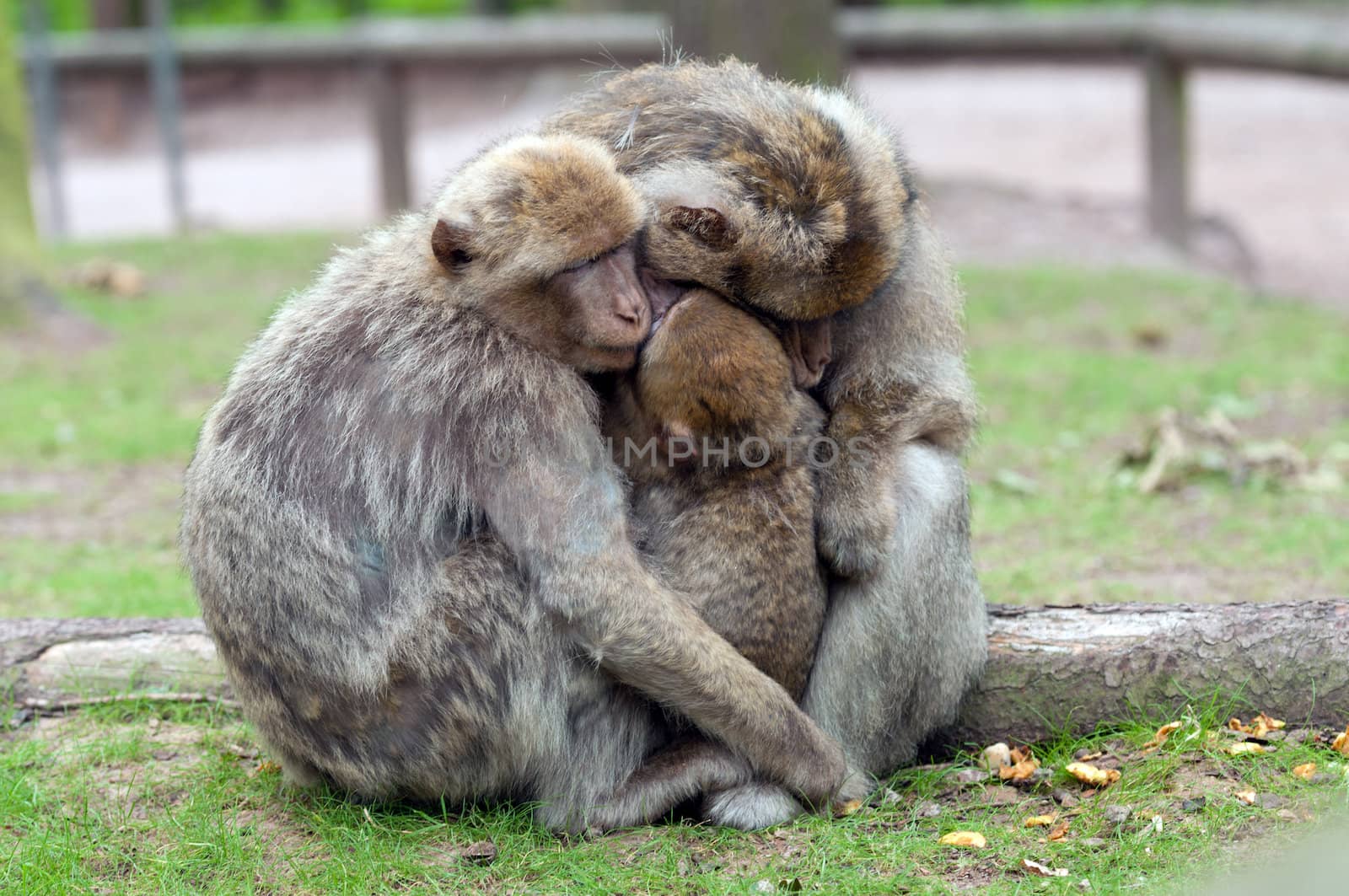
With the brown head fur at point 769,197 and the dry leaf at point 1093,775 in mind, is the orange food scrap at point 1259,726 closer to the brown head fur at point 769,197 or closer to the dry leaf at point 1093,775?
the dry leaf at point 1093,775

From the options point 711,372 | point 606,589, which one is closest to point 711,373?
point 711,372

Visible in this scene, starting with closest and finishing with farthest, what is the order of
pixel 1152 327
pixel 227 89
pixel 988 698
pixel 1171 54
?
1. pixel 988 698
2. pixel 1152 327
3. pixel 1171 54
4. pixel 227 89

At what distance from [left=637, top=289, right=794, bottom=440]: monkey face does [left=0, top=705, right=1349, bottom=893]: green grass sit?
112cm

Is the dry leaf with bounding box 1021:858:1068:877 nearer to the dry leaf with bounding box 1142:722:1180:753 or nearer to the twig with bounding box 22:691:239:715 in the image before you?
the dry leaf with bounding box 1142:722:1180:753

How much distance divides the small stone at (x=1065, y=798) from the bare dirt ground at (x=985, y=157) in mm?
7073

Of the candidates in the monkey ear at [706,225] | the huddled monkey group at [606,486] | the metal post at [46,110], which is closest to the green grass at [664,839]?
the huddled monkey group at [606,486]

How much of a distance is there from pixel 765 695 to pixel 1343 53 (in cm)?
941

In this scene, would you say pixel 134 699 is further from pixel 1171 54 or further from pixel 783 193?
pixel 1171 54

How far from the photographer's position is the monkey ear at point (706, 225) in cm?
367

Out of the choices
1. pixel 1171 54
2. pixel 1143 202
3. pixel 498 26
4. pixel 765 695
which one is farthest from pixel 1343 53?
pixel 765 695

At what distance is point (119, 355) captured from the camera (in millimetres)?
10766

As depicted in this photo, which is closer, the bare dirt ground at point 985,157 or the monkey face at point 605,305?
the monkey face at point 605,305

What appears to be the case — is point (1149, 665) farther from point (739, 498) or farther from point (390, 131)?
point (390, 131)

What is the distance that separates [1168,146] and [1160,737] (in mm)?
10217
